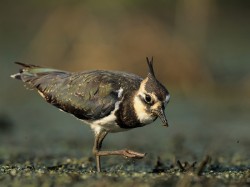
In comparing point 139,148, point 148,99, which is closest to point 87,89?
point 148,99

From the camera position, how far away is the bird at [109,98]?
32.4 feet

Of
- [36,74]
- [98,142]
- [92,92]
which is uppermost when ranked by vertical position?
[36,74]

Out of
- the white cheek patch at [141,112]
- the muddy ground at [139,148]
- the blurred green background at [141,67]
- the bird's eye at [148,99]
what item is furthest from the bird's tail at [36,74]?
the blurred green background at [141,67]

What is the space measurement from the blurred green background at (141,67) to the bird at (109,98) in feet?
8.02

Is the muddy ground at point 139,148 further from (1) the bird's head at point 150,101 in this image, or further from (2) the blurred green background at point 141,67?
(1) the bird's head at point 150,101

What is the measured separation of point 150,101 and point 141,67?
10996 mm

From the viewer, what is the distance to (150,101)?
984 cm

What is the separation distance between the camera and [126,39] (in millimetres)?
21469

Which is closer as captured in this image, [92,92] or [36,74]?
[92,92]

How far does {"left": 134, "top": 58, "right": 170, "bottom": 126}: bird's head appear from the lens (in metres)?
9.83

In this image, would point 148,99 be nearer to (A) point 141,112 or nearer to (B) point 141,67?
(A) point 141,112

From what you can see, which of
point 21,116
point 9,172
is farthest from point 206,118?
point 9,172

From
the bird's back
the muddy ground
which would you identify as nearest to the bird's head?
the bird's back

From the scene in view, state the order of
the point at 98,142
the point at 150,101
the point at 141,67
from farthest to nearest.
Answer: the point at 141,67, the point at 98,142, the point at 150,101
